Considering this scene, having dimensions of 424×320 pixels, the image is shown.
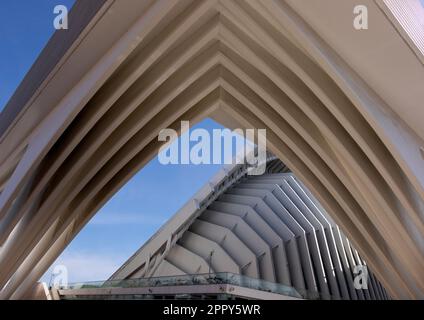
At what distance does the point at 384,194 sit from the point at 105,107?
8823 millimetres

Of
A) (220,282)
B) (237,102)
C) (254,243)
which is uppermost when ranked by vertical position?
(237,102)

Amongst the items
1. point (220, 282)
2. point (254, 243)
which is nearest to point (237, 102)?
point (220, 282)

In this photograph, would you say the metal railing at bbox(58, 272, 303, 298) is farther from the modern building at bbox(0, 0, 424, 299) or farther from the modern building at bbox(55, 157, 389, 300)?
the modern building at bbox(55, 157, 389, 300)

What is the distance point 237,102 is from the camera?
15.2m

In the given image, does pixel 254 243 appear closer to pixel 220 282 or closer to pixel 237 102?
pixel 220 282

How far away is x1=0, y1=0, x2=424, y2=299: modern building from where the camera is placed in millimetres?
9125

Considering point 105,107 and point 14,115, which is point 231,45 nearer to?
point 105,107

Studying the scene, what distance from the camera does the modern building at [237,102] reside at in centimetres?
912

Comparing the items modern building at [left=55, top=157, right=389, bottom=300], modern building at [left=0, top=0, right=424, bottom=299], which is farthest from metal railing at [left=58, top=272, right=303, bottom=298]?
modern building at [left=55, top=157, right=389, bottom=300]

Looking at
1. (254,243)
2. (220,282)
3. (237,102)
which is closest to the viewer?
(237,102)

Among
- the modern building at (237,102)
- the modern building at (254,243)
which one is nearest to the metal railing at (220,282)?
the modern building at (237,102)

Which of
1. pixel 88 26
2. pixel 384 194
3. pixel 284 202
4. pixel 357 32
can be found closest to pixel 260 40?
pixel 357 32

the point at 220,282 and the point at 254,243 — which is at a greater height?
the point at 254,243

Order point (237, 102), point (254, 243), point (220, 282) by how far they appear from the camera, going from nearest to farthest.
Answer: point (237, 102), point (220, 282), point (254, 243)
